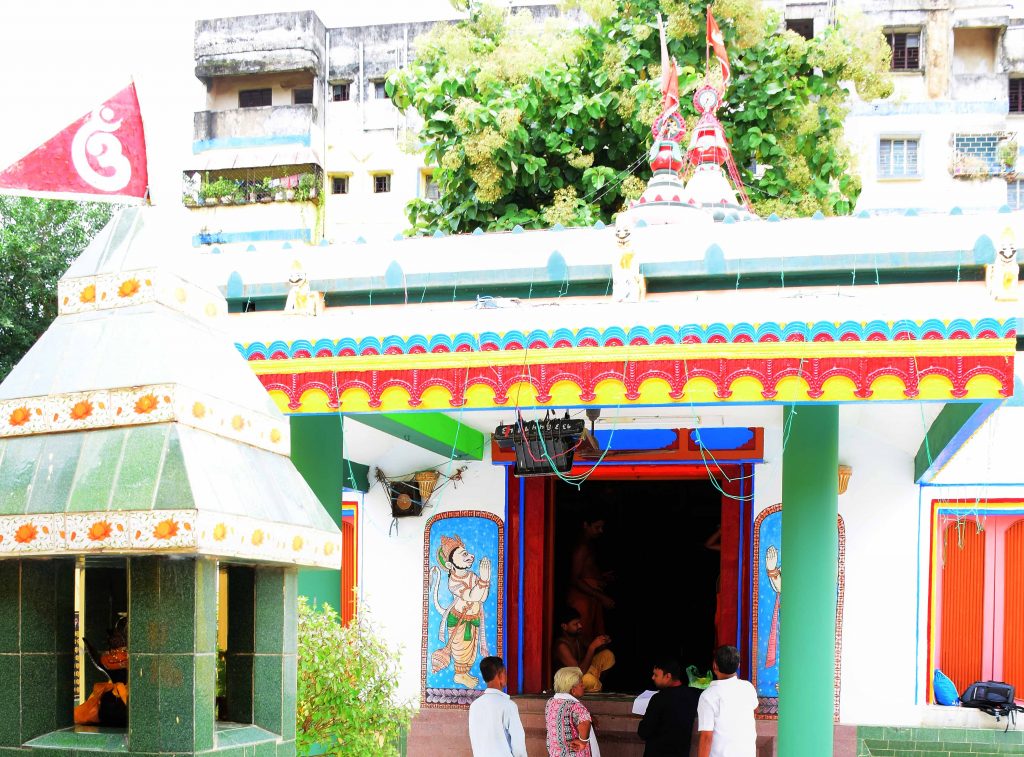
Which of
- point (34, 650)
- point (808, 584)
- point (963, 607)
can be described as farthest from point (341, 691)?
point (963, 607)

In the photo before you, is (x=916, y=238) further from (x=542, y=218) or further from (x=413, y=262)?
(x=542, y=218)

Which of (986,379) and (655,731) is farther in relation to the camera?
(655,731)

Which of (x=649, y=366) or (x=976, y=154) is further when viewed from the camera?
(x=976, y=154)

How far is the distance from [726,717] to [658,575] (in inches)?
218

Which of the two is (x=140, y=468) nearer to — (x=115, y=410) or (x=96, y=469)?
(x=96, y=469)

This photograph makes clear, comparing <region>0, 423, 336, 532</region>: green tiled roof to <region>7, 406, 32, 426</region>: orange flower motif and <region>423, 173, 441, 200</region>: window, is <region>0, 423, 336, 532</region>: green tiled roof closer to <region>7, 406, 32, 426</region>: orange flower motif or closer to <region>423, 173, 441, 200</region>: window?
<region>7, 406, 32, 426</region>: orange flower motif

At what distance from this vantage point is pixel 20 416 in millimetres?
4699

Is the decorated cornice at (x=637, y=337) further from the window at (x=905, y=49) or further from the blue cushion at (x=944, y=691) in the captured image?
the window at (x=905, y=49)

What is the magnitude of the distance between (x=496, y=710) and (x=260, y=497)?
150 inches

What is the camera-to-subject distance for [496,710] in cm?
808

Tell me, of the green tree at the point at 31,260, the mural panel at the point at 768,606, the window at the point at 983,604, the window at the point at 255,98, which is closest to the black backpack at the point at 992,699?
the window at the point at 983,604

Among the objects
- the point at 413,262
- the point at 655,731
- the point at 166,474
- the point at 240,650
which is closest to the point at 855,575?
the point at 655,731

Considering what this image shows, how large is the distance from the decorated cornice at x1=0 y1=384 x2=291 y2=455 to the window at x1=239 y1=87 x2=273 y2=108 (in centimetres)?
2662

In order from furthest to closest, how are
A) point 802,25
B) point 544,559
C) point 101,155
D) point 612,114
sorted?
point 802,25 < point 612,114 < point 544,559 < point 101,155
